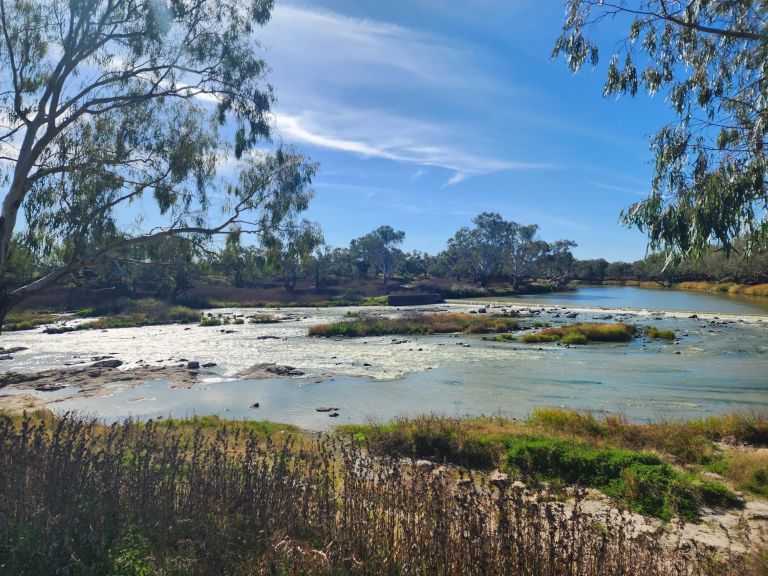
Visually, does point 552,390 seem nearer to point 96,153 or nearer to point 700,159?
point 700,159

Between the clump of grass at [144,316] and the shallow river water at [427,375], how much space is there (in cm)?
728

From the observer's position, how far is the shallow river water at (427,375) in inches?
659

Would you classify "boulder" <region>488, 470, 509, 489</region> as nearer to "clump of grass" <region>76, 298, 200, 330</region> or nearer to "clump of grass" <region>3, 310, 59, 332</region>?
"clump of grass" <region>76, 298, 200, 330</region>

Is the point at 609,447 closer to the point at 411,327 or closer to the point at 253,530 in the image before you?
the point at 253,530

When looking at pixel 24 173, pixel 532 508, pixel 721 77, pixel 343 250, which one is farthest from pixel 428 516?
pixel 343 250

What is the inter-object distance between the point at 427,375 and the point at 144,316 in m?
39.5

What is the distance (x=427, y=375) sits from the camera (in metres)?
22.6

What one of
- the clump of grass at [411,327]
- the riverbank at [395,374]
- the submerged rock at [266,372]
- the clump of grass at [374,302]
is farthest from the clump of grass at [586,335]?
the clump of grass at [374,302]

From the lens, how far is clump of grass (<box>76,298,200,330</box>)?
4681 cm

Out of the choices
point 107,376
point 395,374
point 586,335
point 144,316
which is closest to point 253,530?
point 395,374

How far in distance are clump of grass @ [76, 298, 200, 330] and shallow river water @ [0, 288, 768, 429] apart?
7.28m

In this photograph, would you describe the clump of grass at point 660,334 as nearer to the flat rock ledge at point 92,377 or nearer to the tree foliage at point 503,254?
the flat rock ledge at point 92,377

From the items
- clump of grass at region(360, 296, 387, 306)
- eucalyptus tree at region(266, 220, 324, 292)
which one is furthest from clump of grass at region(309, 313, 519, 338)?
clump of grass at region(360, 296, 387, 306)

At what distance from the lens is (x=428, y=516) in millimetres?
3996
